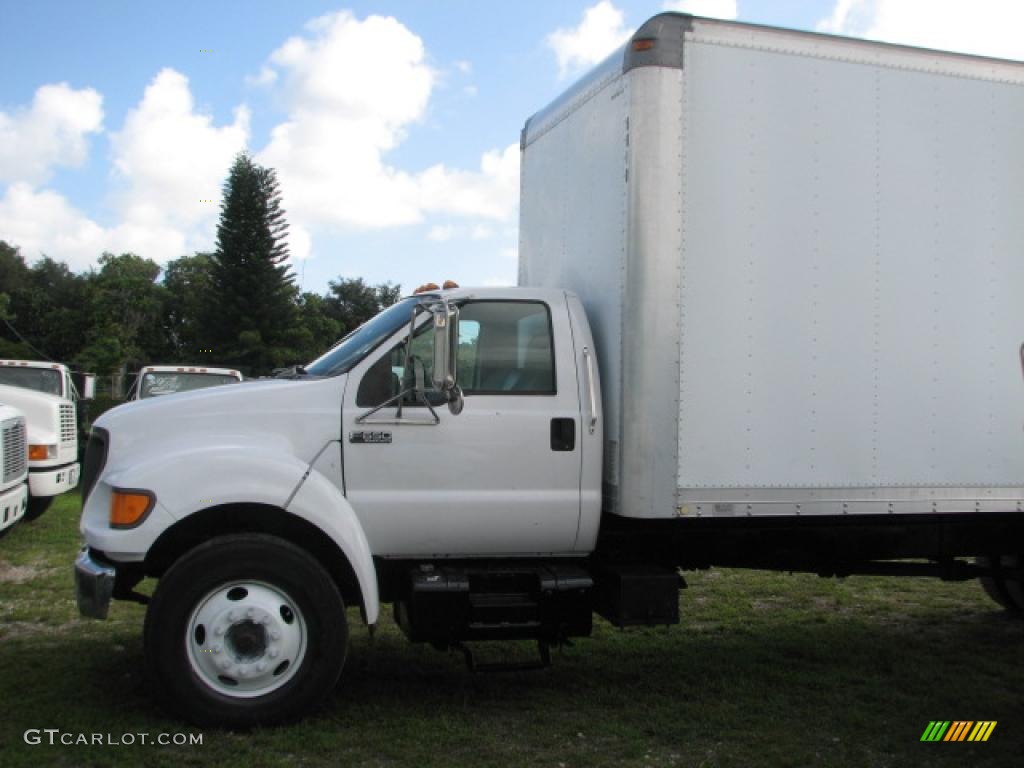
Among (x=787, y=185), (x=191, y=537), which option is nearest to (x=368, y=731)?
(x=191, y=537)

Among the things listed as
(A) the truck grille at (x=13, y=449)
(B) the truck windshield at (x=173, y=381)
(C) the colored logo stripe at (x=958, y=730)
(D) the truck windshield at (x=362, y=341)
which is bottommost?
(C) the colored logo stripe at (x=958, y=730)

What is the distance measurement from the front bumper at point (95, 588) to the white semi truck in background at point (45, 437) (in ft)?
22.8

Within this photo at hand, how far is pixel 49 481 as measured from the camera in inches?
443

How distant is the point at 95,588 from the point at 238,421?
3.42 ft

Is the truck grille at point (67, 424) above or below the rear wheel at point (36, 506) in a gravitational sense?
above

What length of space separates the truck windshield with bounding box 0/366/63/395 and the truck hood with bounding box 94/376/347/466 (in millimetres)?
9347

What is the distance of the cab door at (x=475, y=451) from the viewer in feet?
16.9

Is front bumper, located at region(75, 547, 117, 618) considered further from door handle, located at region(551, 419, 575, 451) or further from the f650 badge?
door handle, located at region(551, 419, 575, 451)

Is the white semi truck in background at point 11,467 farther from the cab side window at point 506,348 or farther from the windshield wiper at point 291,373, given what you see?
the cab side window at point 506,348

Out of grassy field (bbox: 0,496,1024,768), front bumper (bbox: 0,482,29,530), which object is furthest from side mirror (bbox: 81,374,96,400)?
grassy field (bbox: 0,496,1024,768)

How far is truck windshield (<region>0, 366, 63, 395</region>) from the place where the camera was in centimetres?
1339

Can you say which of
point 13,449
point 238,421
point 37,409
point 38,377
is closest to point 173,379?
point 38,377

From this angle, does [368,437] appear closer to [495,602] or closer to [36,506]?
[495,602]

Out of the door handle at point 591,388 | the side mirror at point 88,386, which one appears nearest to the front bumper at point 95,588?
the door handle at point 591,388
